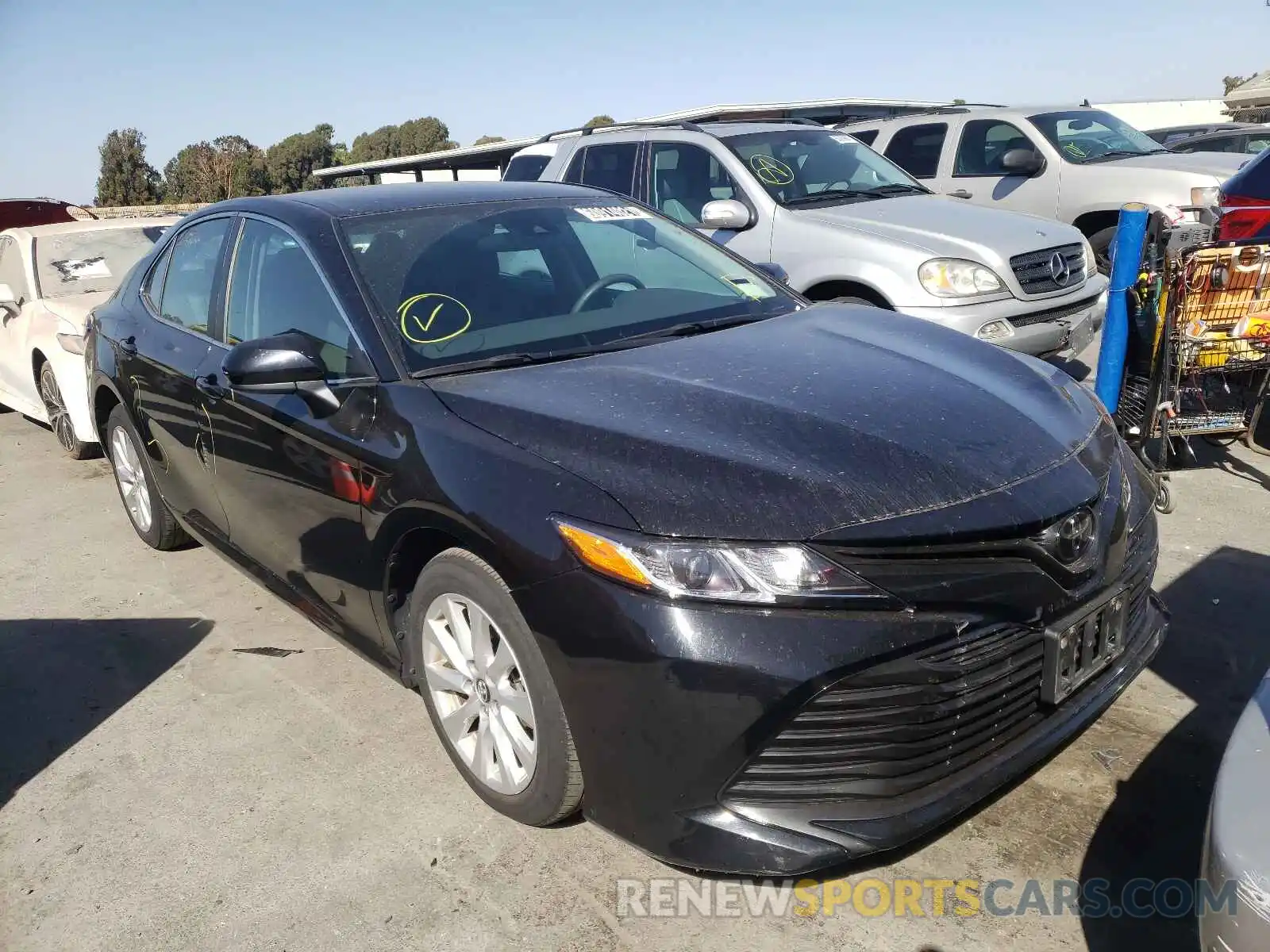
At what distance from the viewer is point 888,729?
2178 millimetres

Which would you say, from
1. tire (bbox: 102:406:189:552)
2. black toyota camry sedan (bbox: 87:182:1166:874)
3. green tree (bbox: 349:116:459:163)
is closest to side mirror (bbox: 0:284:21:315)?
tire (bbox: 102:406:189:552)

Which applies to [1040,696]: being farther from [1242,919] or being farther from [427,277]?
[427,277]

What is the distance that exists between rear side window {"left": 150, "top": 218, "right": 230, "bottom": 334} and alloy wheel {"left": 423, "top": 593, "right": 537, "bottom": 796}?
6.30ft

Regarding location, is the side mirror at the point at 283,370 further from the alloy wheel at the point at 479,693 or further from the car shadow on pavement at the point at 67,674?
the car shadow on pavement at the point at 67,674

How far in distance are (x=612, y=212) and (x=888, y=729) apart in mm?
2562

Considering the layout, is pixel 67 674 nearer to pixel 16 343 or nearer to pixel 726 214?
pixel 16 343

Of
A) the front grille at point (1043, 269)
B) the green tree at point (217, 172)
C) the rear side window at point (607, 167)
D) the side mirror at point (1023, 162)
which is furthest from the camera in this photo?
the green tree at point (217, 172)

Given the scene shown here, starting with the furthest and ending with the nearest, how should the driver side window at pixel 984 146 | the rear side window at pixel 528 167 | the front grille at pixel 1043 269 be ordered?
1. the driver side window at pixel 984 146
2. the rear side window at pixel 528 167
3. the front grille at pixel 1043 269

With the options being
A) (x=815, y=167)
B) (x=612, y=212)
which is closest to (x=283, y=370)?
(x=612, y=212)

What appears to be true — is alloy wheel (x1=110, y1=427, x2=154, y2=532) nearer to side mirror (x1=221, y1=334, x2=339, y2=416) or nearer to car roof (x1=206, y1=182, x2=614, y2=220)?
car roof (x1=206, y1=182, x2=614, y2=220)

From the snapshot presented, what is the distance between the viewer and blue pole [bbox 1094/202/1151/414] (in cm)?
474

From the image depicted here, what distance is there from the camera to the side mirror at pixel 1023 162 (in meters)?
9.17

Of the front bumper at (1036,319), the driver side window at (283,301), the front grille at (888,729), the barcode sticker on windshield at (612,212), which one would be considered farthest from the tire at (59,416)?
the front grille at (888,729)

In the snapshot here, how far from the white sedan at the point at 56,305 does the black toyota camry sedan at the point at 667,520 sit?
132 inches
